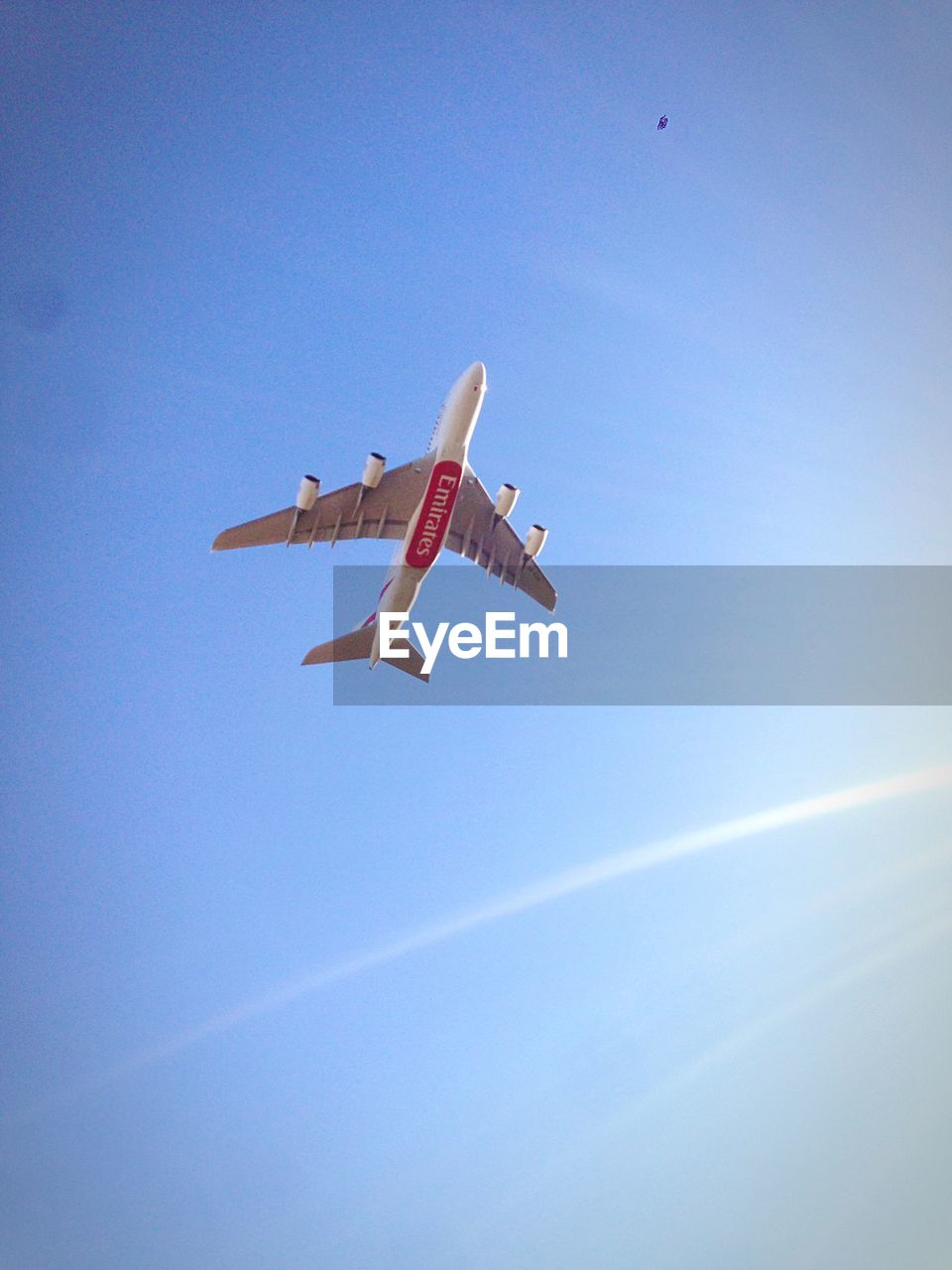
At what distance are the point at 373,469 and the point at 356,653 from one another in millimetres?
10737

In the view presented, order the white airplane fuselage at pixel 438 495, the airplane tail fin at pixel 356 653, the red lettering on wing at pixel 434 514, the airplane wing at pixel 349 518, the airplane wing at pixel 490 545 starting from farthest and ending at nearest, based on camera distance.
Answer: the airplane tail fin at pixel 356 653
the airplane wing at pixel 490 545
the airplane wing at pixel 349 518
the red lettering on wing at pixel 434 514
the white airplane fuselage at pixel 438 495

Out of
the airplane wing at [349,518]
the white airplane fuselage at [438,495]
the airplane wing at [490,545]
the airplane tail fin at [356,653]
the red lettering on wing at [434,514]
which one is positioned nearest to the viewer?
the white airplane fuselage at [438,495]

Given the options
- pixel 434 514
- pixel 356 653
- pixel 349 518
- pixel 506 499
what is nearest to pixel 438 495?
pixel 434 514

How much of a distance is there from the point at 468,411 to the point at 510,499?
6.88 m

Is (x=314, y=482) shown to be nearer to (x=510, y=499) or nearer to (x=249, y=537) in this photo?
(x=249, y=537)

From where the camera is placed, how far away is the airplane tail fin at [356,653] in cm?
5566

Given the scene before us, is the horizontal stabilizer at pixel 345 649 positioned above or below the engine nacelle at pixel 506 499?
below

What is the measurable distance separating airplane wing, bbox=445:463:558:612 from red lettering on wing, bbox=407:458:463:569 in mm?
5147

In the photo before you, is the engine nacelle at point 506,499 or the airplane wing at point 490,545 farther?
the airplane wing at point 490,545

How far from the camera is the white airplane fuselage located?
45.3 m

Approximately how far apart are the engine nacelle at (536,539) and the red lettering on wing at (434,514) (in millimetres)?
5932

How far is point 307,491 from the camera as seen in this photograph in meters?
48.9

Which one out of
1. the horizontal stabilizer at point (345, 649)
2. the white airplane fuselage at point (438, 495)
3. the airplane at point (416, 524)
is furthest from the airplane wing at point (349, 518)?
the horizontal stabilizer at point (345, 649)

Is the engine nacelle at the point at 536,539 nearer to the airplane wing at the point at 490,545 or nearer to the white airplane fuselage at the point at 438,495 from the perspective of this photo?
the airplane wing at the point at 490,545
